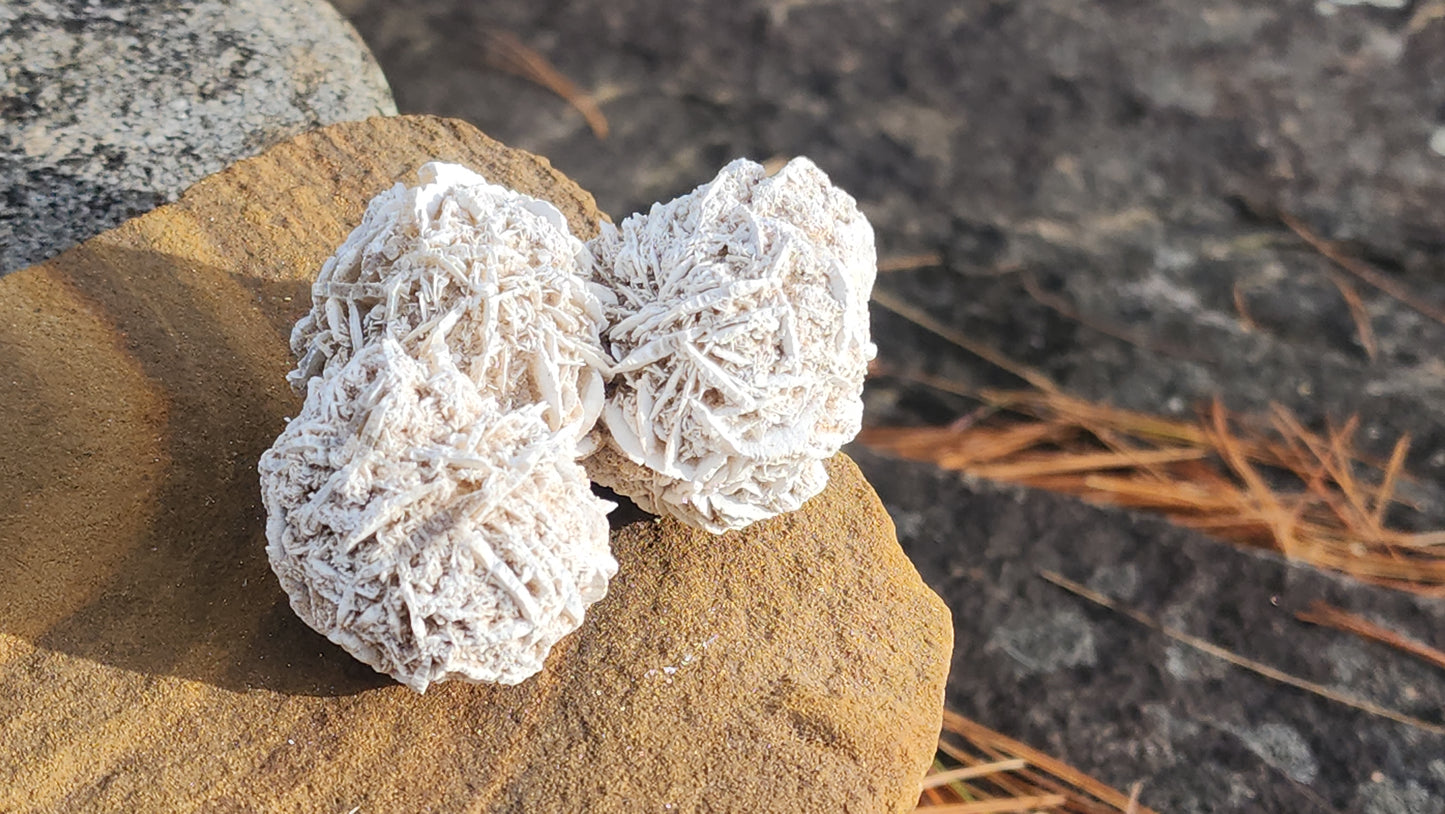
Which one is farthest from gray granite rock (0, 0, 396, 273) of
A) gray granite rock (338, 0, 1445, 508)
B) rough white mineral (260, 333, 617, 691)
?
gray granite rock (338, 0, 1445, 508)

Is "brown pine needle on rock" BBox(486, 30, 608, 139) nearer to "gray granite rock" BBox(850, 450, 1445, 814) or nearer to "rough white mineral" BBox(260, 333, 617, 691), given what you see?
"gray granite rock" BBox(850, 450, 1445, 814)

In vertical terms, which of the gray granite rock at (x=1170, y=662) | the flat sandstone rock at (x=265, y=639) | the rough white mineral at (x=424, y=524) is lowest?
the gray granite rock at (x=1170, y=662)

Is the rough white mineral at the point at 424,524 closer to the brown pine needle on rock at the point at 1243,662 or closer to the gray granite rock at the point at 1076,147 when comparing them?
the brown pine needle on rock at the point at 1243,662

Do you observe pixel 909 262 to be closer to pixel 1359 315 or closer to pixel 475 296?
pixel 1359 315

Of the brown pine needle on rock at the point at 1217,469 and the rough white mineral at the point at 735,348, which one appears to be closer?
the rough white mineral at the point at 735,348

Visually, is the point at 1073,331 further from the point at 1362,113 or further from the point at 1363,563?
the point at 1362,113

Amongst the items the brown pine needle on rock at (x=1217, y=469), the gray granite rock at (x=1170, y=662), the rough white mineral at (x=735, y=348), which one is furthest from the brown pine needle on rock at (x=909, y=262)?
the rough white mineral at (x=735, y=348)

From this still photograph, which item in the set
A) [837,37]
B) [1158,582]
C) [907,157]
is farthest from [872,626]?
[837,37]
